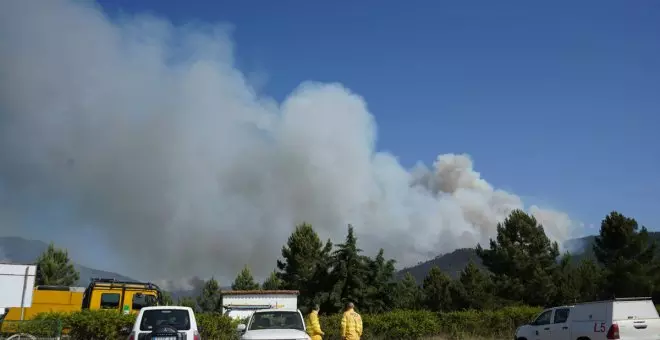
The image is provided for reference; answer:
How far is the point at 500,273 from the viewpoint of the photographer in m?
50.7

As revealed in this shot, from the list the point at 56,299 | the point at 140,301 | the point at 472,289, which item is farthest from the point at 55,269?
the point at 472,289

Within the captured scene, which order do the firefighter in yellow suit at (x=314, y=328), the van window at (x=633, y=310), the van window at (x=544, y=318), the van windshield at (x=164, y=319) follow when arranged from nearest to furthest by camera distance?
the van windshield at (x=164, y=319), the firefighter in yellow suit at (x=314, y=328), the van window at (x=633, y=310), the van window at (x=544, y=318)

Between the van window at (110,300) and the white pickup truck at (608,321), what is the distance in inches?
713

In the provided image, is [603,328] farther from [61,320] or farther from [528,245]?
[528,245]

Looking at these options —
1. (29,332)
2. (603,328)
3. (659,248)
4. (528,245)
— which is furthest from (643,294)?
(29,332)

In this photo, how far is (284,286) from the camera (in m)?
57.1

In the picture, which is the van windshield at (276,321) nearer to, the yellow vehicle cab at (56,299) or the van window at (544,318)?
the van window at (544,318)

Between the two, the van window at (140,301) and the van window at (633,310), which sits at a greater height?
the van window at (633,310)

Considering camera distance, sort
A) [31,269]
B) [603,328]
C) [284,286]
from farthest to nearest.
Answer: [284,286]
[31,269]
[603,328]

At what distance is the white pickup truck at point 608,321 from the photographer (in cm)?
1573

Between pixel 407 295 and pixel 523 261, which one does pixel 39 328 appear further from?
pixel 523 261

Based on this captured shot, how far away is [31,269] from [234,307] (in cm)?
1074

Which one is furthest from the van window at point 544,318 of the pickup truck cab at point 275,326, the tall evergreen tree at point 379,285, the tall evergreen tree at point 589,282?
A: the tall evergreen tree at point 589,282

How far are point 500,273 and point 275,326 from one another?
1570 inches
